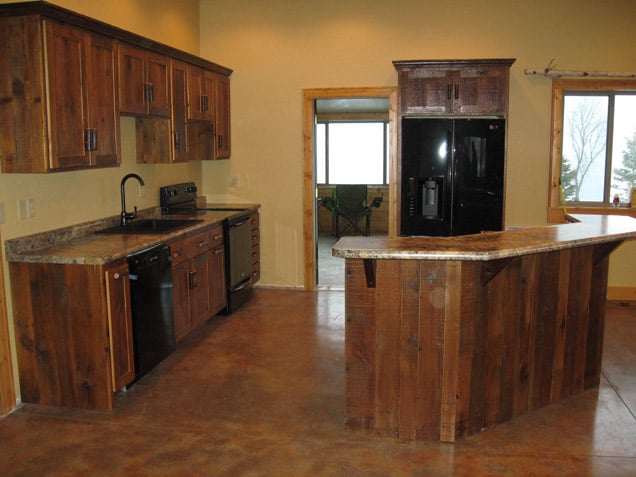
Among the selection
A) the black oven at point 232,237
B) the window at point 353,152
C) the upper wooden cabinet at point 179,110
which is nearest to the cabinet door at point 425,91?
the black oven at point 232,237

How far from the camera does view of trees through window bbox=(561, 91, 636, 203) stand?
6.05m

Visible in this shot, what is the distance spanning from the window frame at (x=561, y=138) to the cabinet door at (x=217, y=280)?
329 cm

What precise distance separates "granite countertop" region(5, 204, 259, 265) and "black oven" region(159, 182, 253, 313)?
0.75 metres

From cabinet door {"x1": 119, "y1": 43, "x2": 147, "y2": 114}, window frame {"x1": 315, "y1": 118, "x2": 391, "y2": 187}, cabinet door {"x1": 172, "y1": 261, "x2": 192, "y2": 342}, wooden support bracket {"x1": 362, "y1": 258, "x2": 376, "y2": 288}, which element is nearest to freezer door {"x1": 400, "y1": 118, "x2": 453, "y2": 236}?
cabinet door {"x1": 172, "y1": 261, "x2": 192, "y2": 342}

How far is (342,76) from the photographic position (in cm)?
621

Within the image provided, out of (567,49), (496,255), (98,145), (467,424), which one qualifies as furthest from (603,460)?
(567,49)

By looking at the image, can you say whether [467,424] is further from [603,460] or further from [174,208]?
[174,208]

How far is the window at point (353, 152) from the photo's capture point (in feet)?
36.2

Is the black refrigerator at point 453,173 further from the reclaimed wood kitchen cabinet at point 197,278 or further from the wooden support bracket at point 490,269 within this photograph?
the wooden support bracket at point 490,269

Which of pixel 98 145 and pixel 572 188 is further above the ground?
pixel 98 145

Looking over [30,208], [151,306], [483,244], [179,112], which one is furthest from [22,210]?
[483,244]

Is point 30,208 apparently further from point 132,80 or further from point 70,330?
point 132,80

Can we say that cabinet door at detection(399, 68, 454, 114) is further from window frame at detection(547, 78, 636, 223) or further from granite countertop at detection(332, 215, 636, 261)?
granite countertop at detection(332, 215, 636, 261)

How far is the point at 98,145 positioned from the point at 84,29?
70 centimetres
